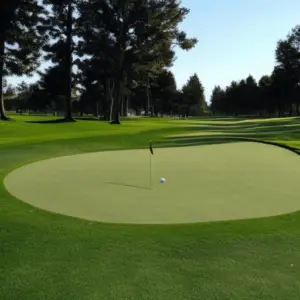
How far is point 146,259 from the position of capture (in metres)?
4.83

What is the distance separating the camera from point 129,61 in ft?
147

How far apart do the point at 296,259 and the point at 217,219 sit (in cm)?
170

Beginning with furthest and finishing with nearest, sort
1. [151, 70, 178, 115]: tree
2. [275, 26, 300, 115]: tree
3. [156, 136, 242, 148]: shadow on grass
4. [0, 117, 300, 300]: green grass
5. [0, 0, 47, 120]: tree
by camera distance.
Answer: [151, 70, 178, 115]: tree, [275, 26, 300, 115]: tree, [0, 0, 47, 120]: tree, [156, 136, 242, 148]: shadow on grass, [0, 117, 300, 300]: green grass

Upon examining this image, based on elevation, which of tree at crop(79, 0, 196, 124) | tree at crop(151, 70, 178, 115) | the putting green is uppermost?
tree at crop(79, 0, 196, 124)

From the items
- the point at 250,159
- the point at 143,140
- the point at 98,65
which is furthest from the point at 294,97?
the point at 250,159

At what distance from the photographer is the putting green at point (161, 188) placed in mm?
6863

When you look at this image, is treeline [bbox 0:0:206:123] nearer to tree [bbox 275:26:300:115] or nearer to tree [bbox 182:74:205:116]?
tree [bbox 275:26:300:115]

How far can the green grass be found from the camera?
4.06 m

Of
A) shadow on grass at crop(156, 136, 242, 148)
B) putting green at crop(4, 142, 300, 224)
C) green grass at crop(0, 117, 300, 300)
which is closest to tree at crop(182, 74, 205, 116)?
shadow on grass at crop(156, 136, 242, 148)

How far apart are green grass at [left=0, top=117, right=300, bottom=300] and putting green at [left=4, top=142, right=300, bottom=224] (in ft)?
1.94

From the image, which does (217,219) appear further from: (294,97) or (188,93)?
(188,93)

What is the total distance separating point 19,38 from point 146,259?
123ft

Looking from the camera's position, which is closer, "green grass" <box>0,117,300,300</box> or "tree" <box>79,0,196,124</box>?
"green grass" <box>0,117,300,300</box>

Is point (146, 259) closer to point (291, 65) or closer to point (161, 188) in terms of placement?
point (161, 188)
